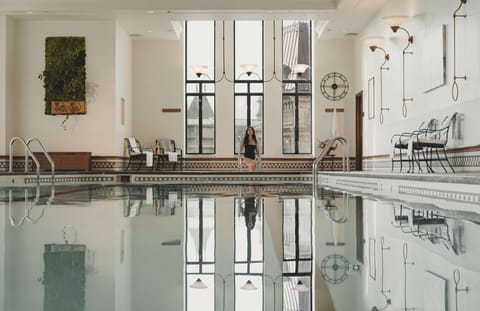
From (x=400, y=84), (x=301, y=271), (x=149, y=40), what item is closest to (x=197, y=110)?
(x=149, y=40)

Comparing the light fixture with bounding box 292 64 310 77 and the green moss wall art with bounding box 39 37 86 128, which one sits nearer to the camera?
the green moss wall art with bounding box 39 37 86 128

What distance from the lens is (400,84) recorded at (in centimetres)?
1202

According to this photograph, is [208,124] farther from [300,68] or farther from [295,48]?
[295,48]

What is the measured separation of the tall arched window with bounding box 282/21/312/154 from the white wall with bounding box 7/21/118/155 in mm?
5180

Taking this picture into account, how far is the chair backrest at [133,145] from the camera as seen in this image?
15368mm

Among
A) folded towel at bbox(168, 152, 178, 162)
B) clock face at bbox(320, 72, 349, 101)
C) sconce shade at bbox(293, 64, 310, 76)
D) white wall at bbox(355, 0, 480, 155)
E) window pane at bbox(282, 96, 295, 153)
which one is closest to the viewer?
white wall at bbox(355, 0, 480, 155)

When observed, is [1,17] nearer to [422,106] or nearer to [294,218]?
[422,106]

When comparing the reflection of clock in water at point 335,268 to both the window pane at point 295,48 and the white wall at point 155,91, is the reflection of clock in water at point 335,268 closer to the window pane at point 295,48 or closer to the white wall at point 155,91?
the white wall at point 155,91

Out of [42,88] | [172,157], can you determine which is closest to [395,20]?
[172,157]

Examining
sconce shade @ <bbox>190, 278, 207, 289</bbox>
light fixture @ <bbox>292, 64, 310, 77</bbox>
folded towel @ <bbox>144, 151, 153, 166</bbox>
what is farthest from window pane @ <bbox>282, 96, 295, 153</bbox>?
sconce shade @ <bbox>190, 278, 207, 289</bbox>

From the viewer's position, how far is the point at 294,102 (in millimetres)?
17469

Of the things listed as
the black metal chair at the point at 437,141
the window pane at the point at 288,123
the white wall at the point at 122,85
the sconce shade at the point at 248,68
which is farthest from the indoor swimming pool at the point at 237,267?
the window pane at the point at 288,123

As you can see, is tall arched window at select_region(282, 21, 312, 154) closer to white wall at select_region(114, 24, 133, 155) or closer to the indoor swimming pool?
white wall at select_region(114, 24, 133, 155)

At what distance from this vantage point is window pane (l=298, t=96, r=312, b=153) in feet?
57.4
